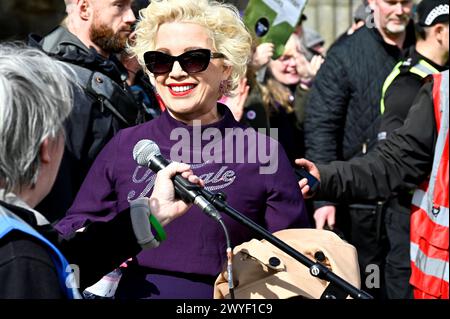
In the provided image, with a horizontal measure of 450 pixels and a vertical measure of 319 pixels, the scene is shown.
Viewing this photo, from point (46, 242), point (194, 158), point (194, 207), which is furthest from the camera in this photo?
point (194, 158)

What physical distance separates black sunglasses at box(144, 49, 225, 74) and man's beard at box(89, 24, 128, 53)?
1.21 m

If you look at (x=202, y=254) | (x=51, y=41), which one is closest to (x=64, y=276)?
(x=202, y=254)

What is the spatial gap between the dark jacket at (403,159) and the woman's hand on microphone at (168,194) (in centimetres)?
206

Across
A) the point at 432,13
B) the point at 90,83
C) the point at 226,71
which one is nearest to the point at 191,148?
the point at 226,71

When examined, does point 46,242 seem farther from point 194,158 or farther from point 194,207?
point 194,158

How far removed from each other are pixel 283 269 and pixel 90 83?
187 centimetres

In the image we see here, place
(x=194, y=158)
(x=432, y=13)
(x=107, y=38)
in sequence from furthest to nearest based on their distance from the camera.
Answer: (x=432, y=13) → (x=107, y=38) → (x=194, y=158)

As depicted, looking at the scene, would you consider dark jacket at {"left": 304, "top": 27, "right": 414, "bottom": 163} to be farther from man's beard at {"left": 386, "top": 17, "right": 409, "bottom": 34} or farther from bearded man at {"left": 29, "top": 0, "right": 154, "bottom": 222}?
bearded man at {"left": 29, "top": 0, "right": 154, "bottom": 222}

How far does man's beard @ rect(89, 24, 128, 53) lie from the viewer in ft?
17.4

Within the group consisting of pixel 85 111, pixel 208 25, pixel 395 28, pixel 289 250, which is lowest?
pixel 395 28

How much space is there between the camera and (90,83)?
4.98 m

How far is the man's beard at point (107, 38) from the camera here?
5301mm

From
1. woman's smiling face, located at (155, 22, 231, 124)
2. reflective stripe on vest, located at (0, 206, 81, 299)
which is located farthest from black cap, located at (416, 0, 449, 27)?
reflective stripe on vest, located at (0, 206, 81, 299)

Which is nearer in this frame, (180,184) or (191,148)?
(180,184)
